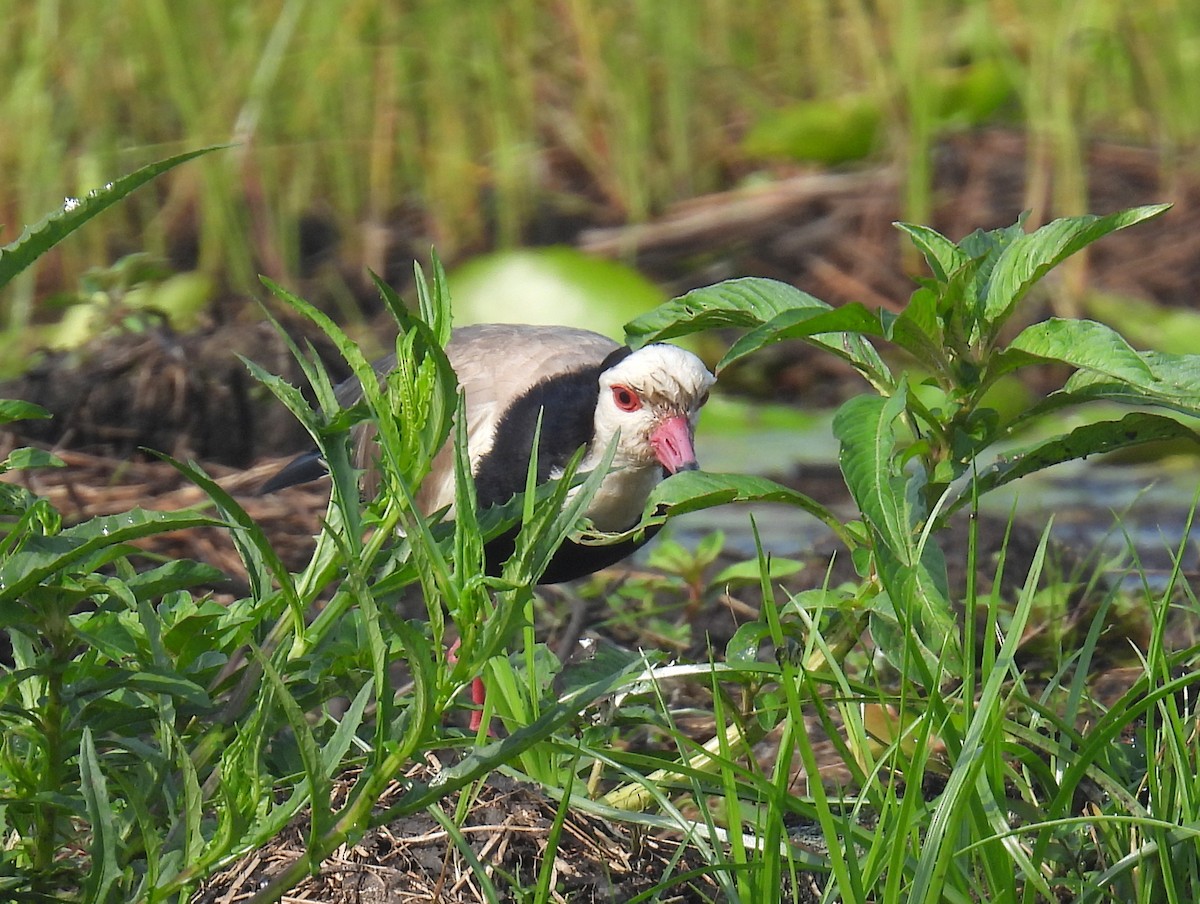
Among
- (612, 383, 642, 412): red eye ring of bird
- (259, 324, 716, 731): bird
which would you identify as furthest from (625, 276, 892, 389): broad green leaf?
(612, 383, 642, 412): red eye ring of bird

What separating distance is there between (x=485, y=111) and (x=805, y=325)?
13.3 feet

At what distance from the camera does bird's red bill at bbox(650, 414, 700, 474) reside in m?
2.77

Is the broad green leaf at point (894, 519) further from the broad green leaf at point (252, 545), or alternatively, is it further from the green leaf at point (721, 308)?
the broad green leaf at point (252, 545)

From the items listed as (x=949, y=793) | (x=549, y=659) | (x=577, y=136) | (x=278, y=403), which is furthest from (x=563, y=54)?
(x=949, y=793)

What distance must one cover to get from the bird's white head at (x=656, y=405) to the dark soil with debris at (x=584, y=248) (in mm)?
303

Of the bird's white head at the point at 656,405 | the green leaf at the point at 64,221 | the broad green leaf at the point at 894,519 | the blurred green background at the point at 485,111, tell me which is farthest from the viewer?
the blurred green background at the point at 485,111

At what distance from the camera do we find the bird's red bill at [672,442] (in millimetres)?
2773

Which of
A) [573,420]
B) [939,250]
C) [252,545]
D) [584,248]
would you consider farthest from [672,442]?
[584,248]

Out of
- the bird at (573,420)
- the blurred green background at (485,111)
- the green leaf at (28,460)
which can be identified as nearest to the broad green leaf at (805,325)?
the green leaf at (28,460)

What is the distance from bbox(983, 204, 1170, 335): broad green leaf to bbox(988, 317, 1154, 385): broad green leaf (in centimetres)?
5

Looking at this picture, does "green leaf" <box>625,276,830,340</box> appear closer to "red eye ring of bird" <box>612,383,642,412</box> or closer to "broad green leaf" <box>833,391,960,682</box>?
"broad green leaf" <box>833,391,960,682</box>

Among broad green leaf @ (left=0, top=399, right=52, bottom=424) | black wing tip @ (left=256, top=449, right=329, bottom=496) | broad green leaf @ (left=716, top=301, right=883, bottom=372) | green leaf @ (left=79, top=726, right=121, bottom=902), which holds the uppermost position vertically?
broad green leaf @ (left=0, top=399, right=52, bottom=424)

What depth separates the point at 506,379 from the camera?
10.2 feet

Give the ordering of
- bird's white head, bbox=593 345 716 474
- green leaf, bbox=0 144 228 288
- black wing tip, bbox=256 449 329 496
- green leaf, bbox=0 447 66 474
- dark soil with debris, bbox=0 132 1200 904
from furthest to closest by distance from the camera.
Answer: black wing tip, bbox=256 449 329 496, bird's white head, bbox=593 345 716 474, dark soil with debris, bbox=0 132 1200 904, green leaf, bbox=0 447 66 474, green leaf, bbox=0 144 228 288
